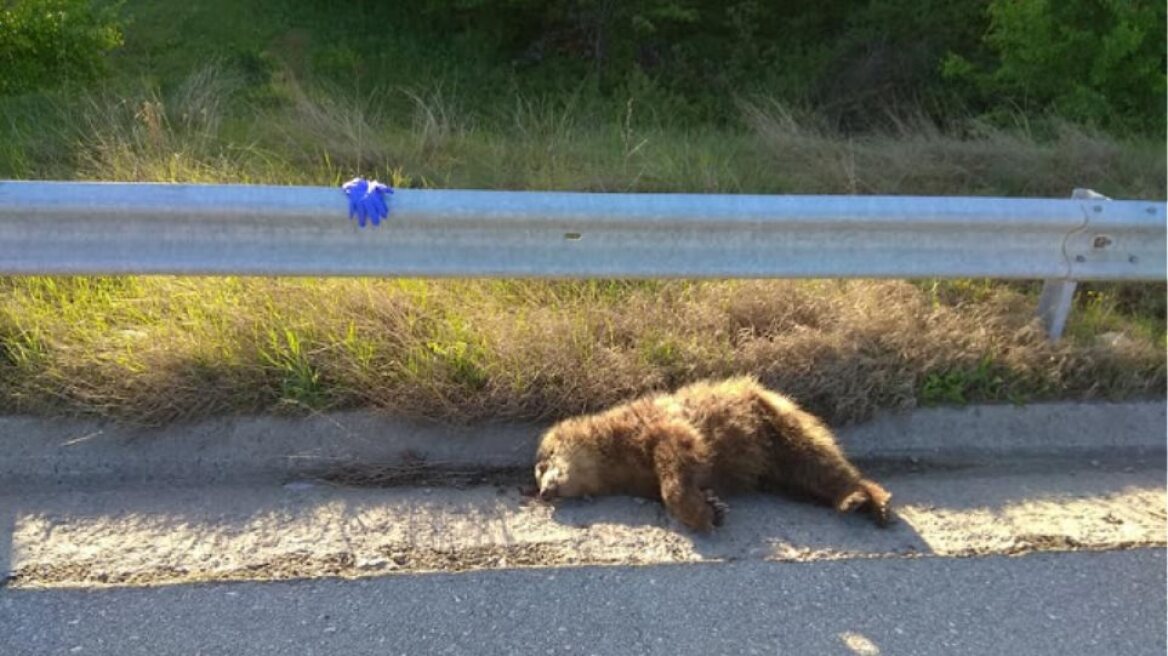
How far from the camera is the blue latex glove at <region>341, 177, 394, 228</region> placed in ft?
13.2

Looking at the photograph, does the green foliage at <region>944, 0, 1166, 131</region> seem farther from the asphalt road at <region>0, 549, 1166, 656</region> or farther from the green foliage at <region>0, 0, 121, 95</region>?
the green foliage at <region>0, 0, 121, 95</region>

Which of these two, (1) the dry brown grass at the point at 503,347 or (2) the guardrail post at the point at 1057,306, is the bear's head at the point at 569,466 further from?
(2) the guardrail post at the point at 1057,306

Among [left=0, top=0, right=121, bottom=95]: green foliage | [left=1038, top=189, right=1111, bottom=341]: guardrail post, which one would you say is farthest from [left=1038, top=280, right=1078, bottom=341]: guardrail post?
[left=0, top=0, right=121, bottom=95]: green foliage

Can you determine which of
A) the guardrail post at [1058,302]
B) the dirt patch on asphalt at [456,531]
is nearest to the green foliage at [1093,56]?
the guardrail post at [1058,302]

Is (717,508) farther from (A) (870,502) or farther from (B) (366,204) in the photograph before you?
(B) (366,204)

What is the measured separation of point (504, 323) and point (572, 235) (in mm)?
471

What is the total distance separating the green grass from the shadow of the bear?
23.3 inches

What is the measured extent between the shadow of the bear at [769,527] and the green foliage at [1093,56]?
639cm

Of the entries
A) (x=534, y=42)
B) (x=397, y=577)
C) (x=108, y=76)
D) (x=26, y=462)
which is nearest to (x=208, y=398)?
(x=26, y=462)

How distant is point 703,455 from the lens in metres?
3.60

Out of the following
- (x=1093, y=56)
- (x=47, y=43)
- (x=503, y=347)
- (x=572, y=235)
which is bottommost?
(x=503, y=347)

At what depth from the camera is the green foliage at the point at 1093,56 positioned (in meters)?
8.61

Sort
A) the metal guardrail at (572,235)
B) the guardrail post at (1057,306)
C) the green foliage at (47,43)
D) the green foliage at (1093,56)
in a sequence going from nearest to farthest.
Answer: the metal guardrail at (572,235) → the guardrail post at (1057,306) → the green foliage at (47,43) → the green foliage at (1093,56)

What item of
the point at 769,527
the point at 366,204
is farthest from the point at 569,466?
the point at 366,204
